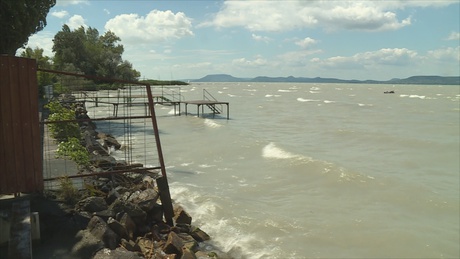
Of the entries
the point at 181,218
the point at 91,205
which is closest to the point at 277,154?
the point at 181,218

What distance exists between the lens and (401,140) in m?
23.3

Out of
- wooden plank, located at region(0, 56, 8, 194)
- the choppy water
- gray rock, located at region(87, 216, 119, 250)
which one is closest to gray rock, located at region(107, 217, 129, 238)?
gray rock, located at region(87, 216, 119, 250)

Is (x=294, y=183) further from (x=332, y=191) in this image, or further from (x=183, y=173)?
(x=183, y=173)

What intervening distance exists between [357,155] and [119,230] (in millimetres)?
14803

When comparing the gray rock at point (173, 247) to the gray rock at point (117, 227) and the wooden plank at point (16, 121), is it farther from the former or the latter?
the wooden plank at point (16, 121)

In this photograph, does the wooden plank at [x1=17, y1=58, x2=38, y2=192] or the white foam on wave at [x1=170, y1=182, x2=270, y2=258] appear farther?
the white foam on wave at [x1=170, y1=182, x2=270, y2=258]

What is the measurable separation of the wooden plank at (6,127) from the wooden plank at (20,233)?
457 mm

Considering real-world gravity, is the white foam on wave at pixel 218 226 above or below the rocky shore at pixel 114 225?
below

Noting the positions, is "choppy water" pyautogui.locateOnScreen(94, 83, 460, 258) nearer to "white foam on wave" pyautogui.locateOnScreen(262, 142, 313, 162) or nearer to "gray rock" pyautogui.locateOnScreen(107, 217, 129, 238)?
"white foam on wave" pyautogui.locateOnScreen(262, 142, 313, 162)

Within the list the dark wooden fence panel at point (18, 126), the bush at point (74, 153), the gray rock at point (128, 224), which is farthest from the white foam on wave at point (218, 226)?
the dark wooden fence panel at point (18, 126)

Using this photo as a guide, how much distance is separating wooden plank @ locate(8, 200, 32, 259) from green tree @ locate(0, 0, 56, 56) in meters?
8.72

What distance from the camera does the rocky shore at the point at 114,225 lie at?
225 inches

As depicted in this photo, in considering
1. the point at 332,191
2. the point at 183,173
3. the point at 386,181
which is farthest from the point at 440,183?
the point at 183,173

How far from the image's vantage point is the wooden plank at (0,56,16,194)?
224 inches
